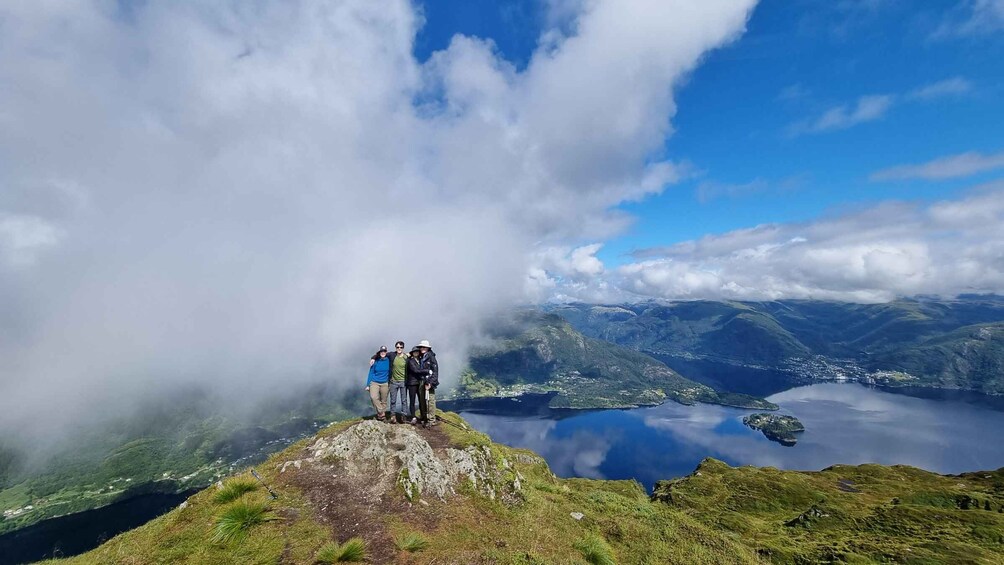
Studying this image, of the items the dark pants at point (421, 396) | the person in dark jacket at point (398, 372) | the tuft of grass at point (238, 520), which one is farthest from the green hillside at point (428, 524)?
the person in dark jacket at point (398, 372)

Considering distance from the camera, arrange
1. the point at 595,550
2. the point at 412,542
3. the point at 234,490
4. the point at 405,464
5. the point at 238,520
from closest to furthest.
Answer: the point at 238,520 → the point at 412,542 → the point at 234,490 → the point at 595,550 → the point at 405,464

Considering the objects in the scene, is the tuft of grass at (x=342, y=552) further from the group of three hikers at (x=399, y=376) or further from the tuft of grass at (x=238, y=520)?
the group of three hikers at (x=399, y=376)

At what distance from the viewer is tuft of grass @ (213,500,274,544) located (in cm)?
1505

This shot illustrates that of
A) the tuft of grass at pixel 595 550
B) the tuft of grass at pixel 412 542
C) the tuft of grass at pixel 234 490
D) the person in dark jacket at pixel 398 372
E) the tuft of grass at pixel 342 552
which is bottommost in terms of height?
the tuft of grass at pixel 595 550

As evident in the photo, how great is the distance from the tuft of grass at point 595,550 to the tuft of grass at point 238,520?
14.0m

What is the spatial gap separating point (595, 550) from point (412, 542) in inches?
341

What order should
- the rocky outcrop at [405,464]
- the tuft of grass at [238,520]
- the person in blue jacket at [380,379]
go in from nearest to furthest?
the tuft of grass at [238,520], the rocky outcrop at [405,464], the person in blue jacket at [380,379]

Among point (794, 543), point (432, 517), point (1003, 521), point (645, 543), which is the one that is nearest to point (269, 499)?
point (432, 517)

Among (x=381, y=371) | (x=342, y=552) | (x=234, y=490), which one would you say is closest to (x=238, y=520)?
(x=234, y=490)

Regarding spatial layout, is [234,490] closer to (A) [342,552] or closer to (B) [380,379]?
(A) [342,552]

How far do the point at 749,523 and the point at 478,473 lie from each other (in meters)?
46.6

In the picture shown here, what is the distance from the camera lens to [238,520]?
15570mm

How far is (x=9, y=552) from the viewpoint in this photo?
575 feet

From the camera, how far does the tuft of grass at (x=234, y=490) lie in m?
17.3
